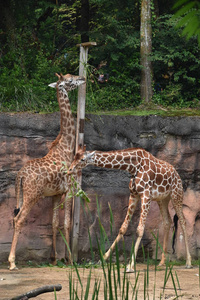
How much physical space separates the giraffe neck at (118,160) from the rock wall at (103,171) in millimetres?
576

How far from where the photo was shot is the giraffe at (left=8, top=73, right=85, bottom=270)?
7.01m

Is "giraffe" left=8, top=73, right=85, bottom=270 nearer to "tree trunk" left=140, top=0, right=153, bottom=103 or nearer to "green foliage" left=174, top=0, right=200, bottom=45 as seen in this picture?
"tree trunk" left=140, top=0, right=153, bottom=103

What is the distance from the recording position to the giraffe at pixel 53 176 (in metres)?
7.01

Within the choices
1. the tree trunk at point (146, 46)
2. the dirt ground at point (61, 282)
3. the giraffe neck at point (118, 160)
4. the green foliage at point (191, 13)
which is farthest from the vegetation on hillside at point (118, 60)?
the green foliage at point (191, 13)

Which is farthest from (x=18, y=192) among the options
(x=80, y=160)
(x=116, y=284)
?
(x=116, y=284)

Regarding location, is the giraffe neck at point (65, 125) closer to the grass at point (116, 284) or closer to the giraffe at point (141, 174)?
the giraffe at point (141, 174)

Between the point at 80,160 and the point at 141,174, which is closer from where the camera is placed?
the point at 80,160

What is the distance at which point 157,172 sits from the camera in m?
7.31

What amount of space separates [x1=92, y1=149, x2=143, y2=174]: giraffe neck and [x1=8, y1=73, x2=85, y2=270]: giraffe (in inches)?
18.5

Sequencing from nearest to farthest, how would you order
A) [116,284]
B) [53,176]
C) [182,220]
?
[116,284]
[53,176]
[182,220]

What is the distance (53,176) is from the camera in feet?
23.5

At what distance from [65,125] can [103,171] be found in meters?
0.95

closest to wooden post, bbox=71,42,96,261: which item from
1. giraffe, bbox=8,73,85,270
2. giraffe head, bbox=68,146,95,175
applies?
giraffe, bbox=8,73,85,270

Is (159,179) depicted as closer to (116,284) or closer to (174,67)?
(116,284)
